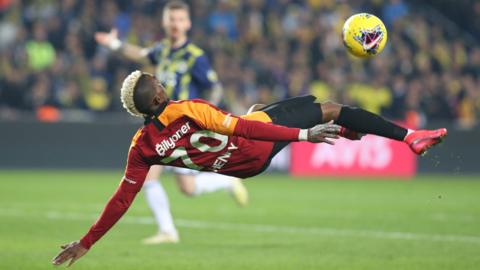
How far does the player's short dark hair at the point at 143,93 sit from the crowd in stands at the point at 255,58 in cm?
1336

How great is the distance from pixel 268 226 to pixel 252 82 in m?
10.7

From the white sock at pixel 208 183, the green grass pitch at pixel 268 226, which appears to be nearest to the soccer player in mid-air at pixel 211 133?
the green grass pitch at pixel 268 226

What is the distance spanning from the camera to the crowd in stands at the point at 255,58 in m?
22.4

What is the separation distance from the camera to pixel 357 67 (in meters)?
25.0

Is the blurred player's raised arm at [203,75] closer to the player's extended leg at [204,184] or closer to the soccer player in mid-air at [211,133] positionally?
the player's extended leg at [204,184]

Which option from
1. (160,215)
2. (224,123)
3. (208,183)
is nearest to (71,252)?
(224,123)

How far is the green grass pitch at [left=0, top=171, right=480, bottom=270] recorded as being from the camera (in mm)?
9828

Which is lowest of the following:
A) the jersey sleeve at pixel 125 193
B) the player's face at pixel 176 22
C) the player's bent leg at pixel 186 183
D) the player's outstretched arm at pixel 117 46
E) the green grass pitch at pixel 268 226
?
the green grass pitch at pixel 268 226

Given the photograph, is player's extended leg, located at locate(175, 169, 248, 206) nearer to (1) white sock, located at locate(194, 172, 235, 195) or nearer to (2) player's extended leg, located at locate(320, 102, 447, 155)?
(1) white sock, located at locate(194, 172, 235, 195)

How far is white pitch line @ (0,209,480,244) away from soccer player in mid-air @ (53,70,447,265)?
11.4 ft

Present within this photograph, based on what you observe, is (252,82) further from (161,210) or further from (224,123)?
(224,123)

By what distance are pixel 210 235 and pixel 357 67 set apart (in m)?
13.5

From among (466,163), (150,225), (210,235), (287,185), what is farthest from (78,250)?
(466,163)

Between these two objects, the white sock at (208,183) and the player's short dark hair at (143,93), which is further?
the white sock at (208,183)
